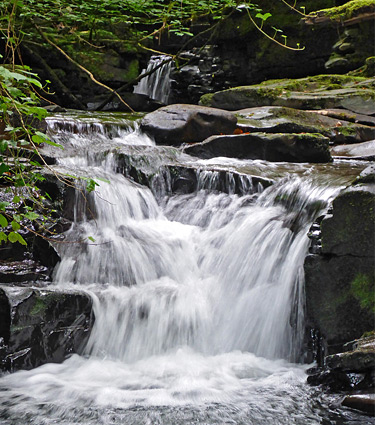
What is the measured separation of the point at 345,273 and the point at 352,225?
38cm

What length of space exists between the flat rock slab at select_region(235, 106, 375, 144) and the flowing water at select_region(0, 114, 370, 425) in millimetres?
2120

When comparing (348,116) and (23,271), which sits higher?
(348,116)

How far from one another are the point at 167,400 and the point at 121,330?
1.20 m

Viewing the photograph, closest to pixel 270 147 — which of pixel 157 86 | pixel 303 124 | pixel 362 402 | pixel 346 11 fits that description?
pixel 303 124

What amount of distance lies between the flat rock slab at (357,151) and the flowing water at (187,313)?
172cm

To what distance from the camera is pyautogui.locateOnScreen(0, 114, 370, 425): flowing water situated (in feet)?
10.8

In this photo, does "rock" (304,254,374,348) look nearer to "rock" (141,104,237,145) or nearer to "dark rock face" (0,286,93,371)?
"dark rock face" (0,286,93,371)

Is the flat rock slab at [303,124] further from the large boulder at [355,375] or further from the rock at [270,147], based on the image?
the large boulder at [355,375]

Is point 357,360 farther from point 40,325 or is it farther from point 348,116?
point 348,116

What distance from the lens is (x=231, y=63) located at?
13.1 metres

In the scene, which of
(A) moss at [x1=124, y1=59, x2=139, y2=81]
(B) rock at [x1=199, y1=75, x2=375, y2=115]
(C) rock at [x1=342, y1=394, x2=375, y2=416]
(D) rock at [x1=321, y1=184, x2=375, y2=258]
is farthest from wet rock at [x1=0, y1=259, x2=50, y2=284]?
(A) moss at [x1=124, y1=59, x2=139, y2=81]

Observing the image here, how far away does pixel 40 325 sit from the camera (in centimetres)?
418

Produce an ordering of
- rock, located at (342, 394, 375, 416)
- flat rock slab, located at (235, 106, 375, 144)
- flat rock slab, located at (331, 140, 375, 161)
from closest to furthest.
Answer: rock, located at (342, 394, 375, 416) → flat rock slab, located at (331, 140, 375, 161) → flat rock slab, located at (235, 106, 375, 144)

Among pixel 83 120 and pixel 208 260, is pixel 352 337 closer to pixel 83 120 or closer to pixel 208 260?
pixel 208 260
